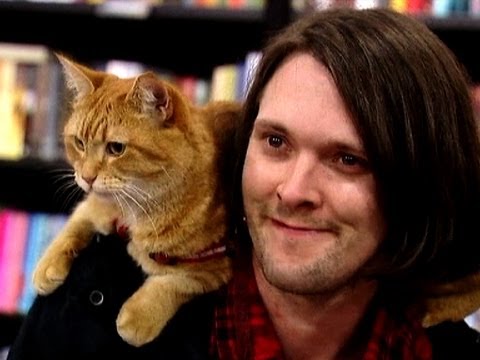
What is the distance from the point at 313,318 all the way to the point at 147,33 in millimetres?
1072

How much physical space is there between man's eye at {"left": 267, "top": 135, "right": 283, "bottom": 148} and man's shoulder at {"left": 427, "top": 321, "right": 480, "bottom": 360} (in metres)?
0.36

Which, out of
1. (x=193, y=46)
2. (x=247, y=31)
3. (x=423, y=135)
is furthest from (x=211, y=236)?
(x=193, y=46)

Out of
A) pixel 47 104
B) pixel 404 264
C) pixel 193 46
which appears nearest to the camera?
pixel 404 264

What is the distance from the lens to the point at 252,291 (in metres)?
1.10

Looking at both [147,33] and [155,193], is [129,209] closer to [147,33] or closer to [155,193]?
[155,193]

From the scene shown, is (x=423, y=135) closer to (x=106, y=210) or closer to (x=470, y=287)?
(x=470, y=287)

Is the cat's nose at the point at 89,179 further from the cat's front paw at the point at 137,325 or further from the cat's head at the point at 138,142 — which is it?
the cat's front paw at the point at 137,325

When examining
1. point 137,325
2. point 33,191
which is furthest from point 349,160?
point 33,191

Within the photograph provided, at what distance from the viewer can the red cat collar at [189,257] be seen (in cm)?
110

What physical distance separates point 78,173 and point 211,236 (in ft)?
0.73

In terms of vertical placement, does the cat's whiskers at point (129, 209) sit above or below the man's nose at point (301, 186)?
below

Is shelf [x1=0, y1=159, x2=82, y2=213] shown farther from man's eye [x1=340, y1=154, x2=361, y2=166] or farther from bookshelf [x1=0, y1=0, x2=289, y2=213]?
man's eye [x1=340, y1=154, x2=361, y2=166]

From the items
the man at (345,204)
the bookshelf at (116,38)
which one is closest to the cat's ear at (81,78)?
the man at (345,204)

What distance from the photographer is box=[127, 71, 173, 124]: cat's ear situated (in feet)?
3.56
